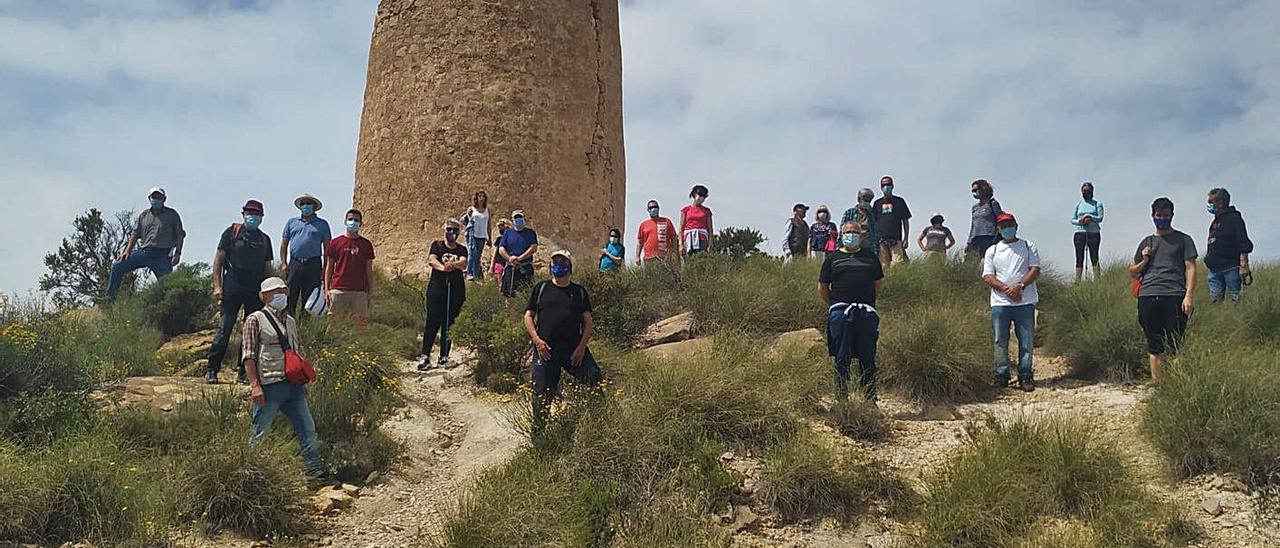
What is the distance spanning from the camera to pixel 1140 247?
7.23 m

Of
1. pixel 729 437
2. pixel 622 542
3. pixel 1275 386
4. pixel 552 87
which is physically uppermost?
pixel 552 87

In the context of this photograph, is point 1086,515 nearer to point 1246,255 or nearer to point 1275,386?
point 1275,386

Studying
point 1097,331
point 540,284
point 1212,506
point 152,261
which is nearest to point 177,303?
point 152,261

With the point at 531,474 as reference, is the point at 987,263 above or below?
above

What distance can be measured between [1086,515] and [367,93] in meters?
10.5

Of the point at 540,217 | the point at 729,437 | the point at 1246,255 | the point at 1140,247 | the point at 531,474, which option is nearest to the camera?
the point at 531,474

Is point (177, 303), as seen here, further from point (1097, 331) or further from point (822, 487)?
point (1097, 331)

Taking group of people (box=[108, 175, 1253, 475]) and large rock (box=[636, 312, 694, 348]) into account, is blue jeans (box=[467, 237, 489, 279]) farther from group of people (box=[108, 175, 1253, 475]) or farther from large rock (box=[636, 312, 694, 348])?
large rock (box=[636, 312, 694, 348])

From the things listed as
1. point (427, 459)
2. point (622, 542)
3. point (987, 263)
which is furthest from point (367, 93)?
point (622, 542)

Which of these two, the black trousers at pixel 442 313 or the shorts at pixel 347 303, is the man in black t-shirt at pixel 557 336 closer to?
the black trousers at pixel 442 313

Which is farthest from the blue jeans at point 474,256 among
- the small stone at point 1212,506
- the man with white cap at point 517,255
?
the small stone at point 1212,506

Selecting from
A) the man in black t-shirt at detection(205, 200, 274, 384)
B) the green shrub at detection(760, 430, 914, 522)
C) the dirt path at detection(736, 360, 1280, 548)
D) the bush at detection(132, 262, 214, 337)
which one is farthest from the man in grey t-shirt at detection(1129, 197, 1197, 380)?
the bush at detection(132, 262, 214, 337)

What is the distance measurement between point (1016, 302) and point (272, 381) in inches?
208

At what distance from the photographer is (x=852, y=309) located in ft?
22.0
